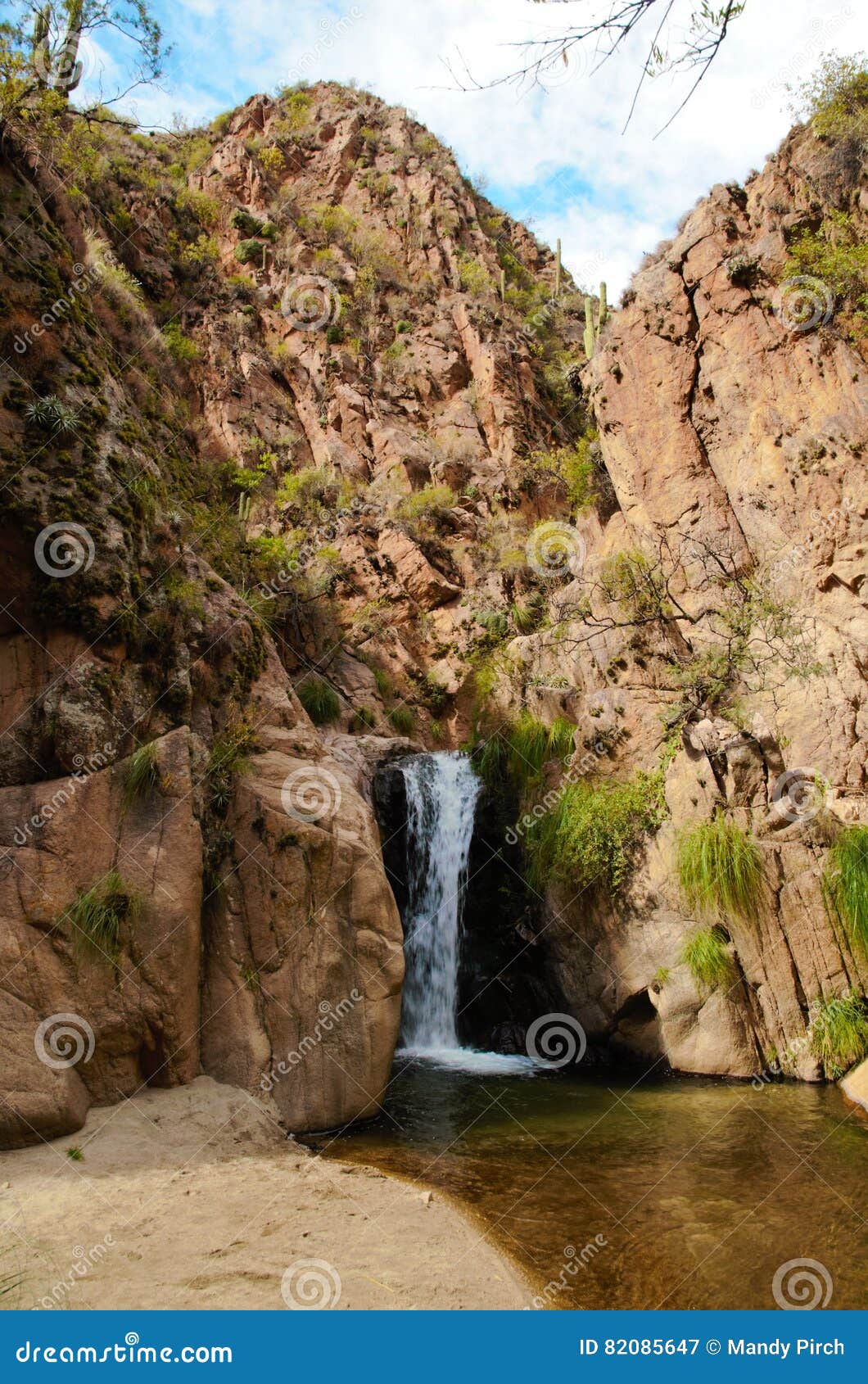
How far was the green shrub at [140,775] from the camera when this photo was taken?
820 centimetres

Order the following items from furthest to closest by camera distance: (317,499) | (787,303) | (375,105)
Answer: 1. (375,105)
2. (317,499)
3. (787,303)

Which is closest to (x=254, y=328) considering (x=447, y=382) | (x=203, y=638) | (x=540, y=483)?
(x=447, y=382)

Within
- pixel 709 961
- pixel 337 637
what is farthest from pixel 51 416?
pixel 337 637

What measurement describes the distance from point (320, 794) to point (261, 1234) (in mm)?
4925

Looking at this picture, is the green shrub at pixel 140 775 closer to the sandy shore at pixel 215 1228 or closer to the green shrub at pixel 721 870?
the sandy shore at pixel 215 1228

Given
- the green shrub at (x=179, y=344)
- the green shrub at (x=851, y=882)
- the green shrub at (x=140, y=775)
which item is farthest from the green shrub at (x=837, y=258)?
the green shrub at (x=179, y=344)

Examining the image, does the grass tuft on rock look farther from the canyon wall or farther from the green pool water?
the green pool water

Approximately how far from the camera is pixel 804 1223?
5863 millimetres

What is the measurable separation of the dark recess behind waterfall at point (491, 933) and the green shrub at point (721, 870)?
9.83 ft

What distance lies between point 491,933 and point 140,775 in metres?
7.52

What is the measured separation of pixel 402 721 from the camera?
1886 cm

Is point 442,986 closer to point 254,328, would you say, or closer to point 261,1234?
point 261,1234

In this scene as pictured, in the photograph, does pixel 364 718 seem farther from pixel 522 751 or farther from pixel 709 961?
pixel 709 961

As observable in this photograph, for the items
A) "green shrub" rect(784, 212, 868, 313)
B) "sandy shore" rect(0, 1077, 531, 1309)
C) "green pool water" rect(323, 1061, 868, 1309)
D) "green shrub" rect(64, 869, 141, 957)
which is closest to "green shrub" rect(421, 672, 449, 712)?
"green pool water" rect(323, 1061, 868, 1309)
